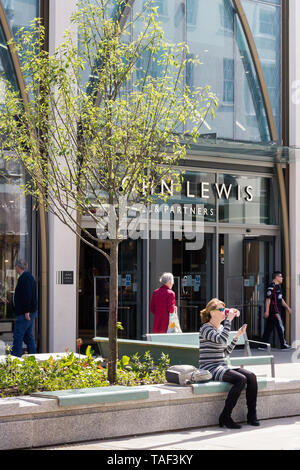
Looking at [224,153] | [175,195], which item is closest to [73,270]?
[175,195]

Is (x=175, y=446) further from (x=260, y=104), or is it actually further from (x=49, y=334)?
(x=260, y=104)

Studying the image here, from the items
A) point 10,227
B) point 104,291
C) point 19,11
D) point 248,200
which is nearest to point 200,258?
point 248,200

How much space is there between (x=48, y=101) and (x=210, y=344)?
10.7 feet

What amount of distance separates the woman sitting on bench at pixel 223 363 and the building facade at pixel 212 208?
572 cm

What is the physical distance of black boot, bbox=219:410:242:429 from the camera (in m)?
8.59

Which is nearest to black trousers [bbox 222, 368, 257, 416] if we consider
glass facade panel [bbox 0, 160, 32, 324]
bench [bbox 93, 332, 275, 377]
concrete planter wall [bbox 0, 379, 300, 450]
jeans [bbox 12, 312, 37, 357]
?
concrete planter wall [bbox 0, 379, 300, 450]

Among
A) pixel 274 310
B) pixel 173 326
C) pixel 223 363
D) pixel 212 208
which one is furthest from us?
pixel 274 310

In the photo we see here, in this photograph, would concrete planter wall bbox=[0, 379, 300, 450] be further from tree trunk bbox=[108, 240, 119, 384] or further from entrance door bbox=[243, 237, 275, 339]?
entrance door bbox=[243, 237, 275, 339]

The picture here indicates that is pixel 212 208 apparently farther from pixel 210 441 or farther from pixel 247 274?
pixel 210 441

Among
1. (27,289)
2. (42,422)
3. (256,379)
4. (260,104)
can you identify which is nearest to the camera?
(42,422)

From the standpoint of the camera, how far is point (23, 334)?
1299 cm

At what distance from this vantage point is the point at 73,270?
48.0 ft

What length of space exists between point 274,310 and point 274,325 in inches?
12.8

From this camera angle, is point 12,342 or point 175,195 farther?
point 175,195
